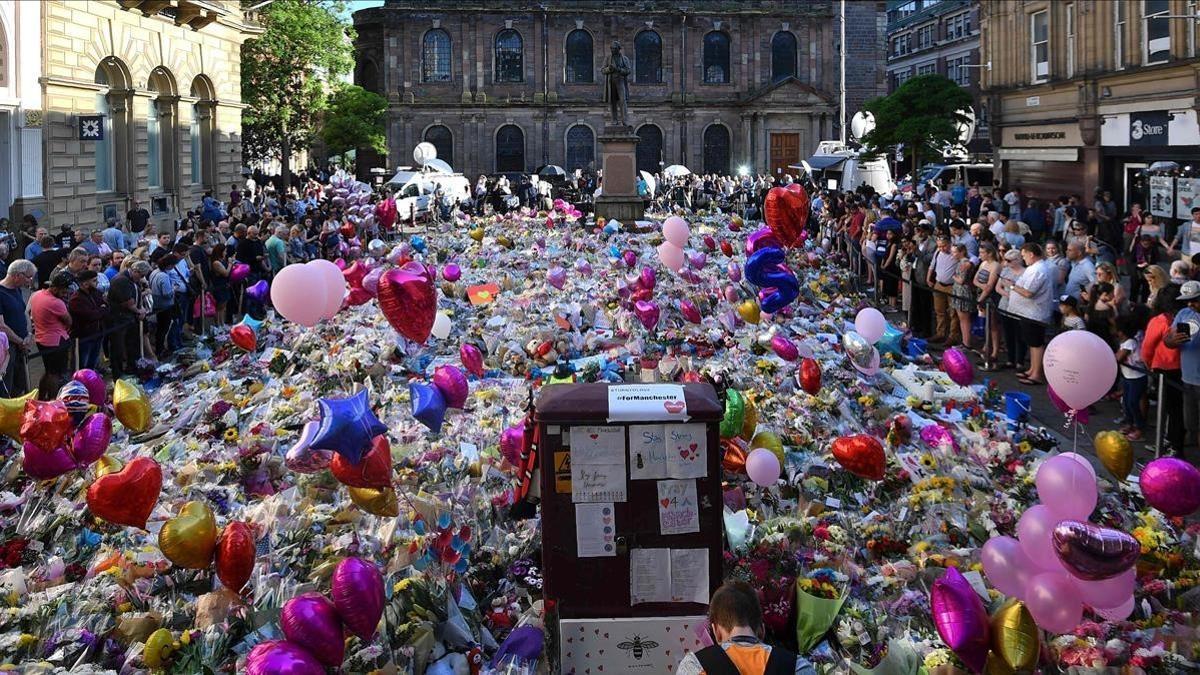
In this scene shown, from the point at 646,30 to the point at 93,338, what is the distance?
51.7m

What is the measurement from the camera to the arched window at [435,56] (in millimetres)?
58375

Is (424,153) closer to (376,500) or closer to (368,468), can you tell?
(376,500)

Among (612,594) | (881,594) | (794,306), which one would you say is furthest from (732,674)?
(794,306)

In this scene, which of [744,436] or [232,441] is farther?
[232,441]

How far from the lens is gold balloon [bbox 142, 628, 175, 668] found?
5770mm

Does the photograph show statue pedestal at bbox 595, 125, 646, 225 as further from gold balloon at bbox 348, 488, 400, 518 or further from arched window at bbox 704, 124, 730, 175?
arched window at bbox 704, 124, 730, 175

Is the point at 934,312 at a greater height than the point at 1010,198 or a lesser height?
lesser

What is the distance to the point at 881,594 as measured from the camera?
263 inches

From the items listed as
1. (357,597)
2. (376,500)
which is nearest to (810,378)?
(376,500)

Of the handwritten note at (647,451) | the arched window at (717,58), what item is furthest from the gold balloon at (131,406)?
the arched window at (717,58)

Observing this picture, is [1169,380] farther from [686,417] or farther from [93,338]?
[93,338]

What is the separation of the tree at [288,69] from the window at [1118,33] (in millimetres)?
31975

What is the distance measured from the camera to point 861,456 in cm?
773

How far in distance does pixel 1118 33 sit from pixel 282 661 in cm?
2462
